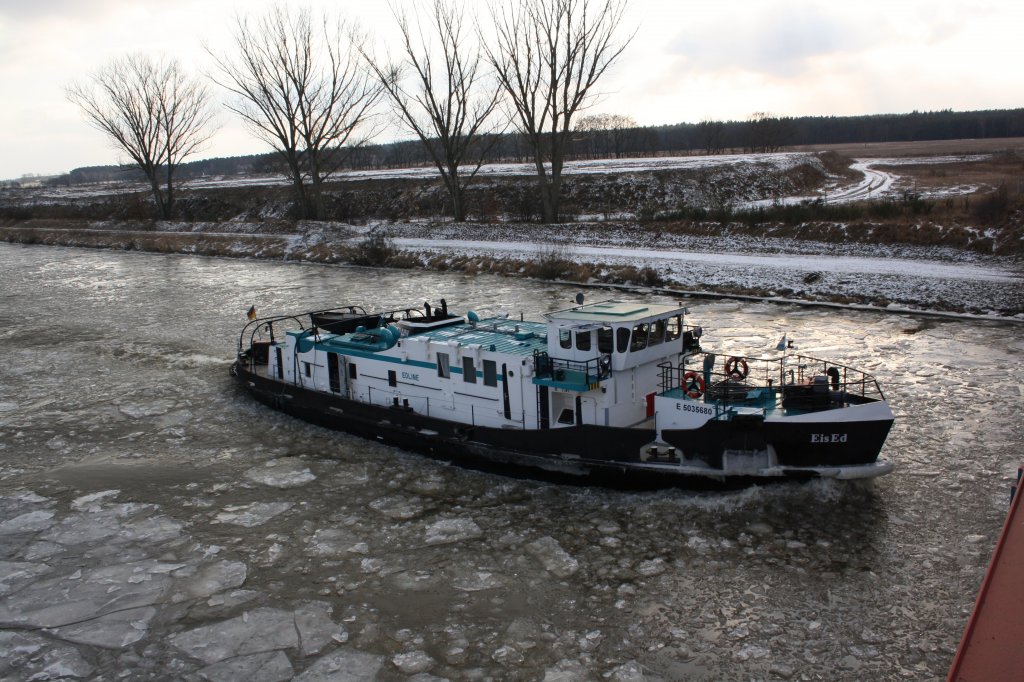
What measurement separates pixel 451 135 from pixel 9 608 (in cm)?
4723

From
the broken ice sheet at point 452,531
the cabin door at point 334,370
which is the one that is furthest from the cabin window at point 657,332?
the cabin door at point 334,370

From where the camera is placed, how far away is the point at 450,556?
42.0 ft

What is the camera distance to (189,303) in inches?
1460

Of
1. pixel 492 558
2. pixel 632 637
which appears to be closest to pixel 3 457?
pixel 492 558

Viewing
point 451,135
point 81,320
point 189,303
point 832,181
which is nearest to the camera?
point 81,320

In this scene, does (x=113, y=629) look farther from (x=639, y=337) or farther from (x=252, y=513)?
(x=639, y=337)

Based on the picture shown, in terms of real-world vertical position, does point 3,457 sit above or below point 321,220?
below

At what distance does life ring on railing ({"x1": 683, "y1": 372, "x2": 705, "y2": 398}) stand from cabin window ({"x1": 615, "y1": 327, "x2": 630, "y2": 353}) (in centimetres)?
138

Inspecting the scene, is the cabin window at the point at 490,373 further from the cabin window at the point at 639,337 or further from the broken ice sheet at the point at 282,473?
the broken ice sheet at the point at 282,473

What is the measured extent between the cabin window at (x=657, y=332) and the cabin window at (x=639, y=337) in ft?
0.57

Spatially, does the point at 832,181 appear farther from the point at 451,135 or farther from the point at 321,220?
the point at 321,220

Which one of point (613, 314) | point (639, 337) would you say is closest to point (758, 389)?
point (639, 337)

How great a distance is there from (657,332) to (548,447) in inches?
128

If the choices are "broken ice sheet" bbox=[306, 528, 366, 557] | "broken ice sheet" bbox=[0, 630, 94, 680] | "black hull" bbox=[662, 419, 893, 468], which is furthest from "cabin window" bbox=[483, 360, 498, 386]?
"broken ice sheet" bbox=[0, 630, 94, 680]
